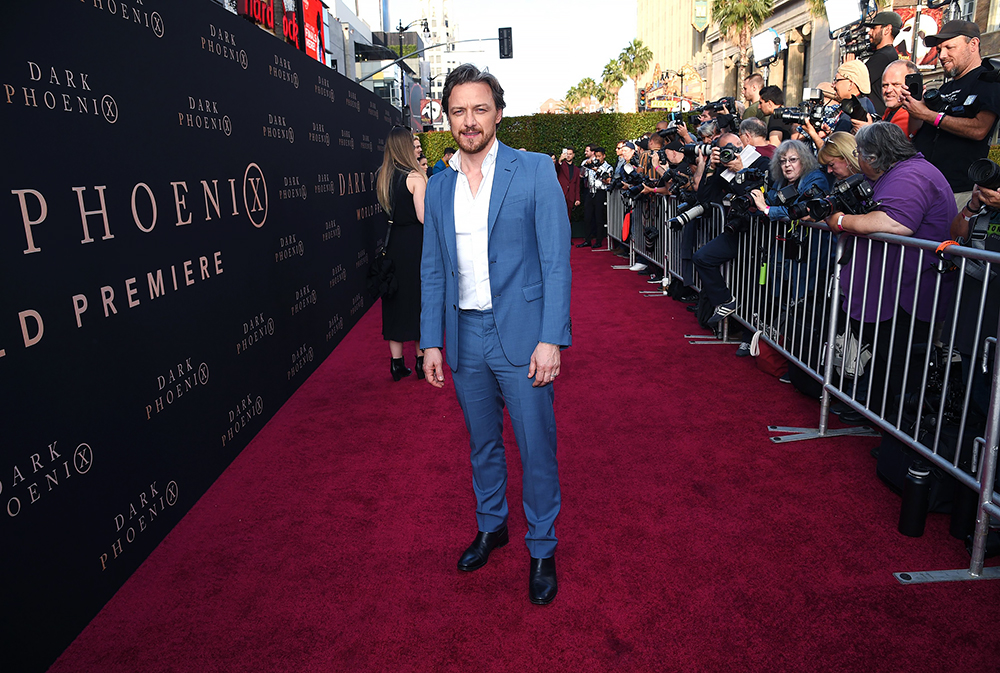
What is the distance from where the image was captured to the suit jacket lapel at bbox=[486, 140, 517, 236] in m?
2.43

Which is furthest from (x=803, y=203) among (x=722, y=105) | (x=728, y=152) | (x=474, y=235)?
(x=722, y=105)

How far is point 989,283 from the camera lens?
292cm

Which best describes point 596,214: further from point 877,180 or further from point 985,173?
point 985,173

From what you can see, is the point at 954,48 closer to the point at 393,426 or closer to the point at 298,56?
the point at 393,426

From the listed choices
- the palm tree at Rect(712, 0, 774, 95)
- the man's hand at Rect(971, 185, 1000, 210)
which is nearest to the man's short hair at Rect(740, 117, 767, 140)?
the man's hand at Rect(971, 185, 1000, 210)

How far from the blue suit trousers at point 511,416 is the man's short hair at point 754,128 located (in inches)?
190

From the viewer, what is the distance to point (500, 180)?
8.00ft

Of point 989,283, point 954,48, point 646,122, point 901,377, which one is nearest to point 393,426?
point 901,377

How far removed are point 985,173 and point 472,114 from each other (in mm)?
2336

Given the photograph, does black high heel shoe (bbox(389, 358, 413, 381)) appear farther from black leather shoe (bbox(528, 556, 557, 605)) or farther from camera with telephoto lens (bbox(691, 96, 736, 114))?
camera with telephoto lens (bbox(691, 96, 736, 114))

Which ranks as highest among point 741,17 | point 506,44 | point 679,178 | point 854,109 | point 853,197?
point 741,17

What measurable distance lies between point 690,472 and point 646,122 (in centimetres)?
1900

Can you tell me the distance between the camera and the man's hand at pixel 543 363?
248 cm

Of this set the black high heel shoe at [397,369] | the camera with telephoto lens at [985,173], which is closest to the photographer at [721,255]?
the camera with telephoto lens at [985,173]
